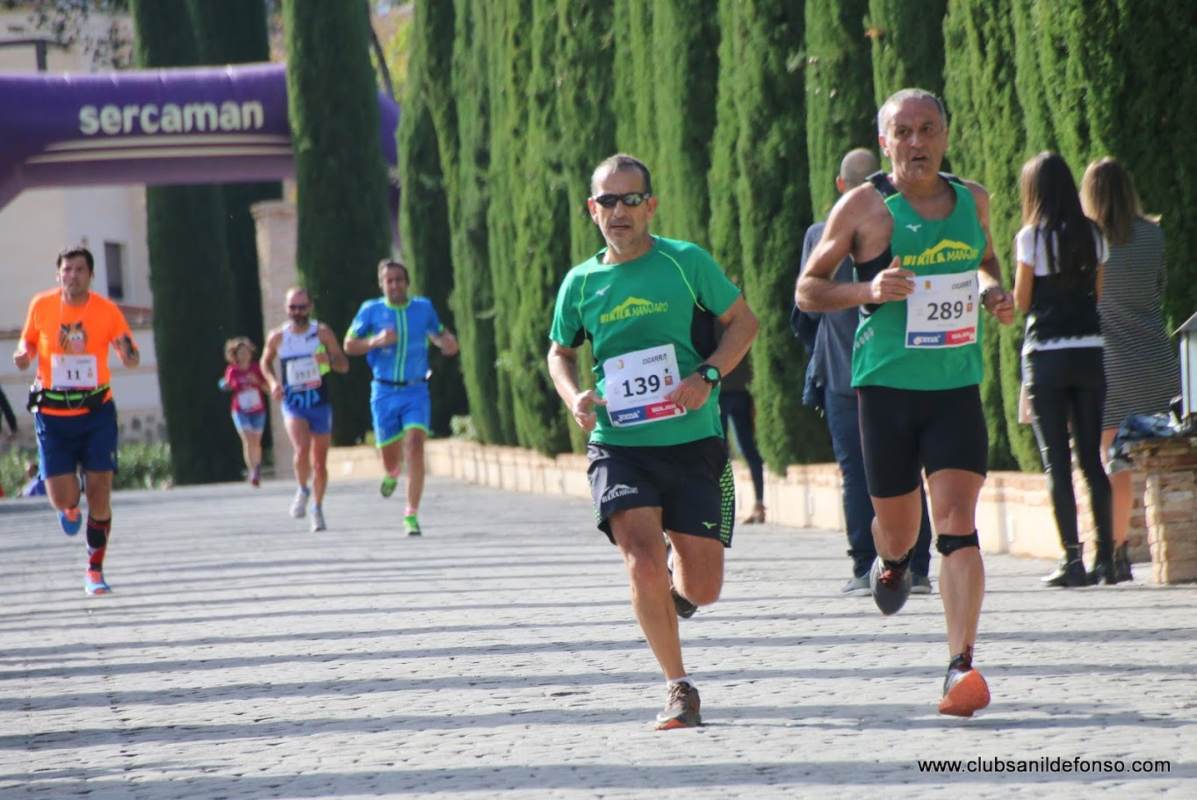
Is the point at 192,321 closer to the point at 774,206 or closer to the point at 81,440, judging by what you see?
the point at 774,206

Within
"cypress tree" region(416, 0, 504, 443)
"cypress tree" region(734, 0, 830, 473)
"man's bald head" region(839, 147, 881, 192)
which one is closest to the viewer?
"man's bald head" region(839, 147, 881, 192)

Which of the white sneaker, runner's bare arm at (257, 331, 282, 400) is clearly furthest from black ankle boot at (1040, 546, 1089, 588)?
the white sneaker

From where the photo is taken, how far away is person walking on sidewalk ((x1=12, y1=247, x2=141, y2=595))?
1376 centimetres

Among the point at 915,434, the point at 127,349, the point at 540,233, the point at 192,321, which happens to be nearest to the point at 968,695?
the point at 915,434

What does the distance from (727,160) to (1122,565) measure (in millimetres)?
7362

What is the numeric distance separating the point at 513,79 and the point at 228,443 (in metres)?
17.9

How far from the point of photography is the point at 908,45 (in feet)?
48.6

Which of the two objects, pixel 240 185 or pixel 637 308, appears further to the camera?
pixel 240 185

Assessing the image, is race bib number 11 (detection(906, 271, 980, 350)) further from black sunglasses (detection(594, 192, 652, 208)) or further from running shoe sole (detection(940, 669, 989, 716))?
running shoe sole (detection(940, 669, 989, 716))

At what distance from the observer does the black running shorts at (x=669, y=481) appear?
7422mm

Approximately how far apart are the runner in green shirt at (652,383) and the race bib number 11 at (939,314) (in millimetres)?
542

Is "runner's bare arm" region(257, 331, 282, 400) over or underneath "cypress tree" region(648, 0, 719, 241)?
underneath

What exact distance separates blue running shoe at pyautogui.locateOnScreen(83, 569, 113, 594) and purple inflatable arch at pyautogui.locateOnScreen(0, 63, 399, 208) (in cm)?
1621

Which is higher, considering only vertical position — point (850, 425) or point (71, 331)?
point (71, 331)
